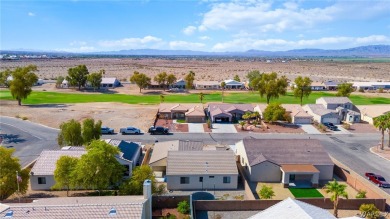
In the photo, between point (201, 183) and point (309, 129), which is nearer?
point (201, 183)

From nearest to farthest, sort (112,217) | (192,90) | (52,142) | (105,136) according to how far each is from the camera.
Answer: (112,217) < (52,142) < (105,136) < (192,90)

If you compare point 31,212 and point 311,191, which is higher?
point 31,212

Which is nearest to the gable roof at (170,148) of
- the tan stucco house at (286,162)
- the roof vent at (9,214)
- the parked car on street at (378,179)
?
the tan stucco house at (286,162)

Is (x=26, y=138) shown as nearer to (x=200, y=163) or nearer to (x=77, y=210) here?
(x=200, y=163)

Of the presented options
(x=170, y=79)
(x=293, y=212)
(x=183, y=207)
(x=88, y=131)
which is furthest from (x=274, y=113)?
(x=170, y=79)

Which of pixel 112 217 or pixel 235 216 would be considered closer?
pixel 112 217

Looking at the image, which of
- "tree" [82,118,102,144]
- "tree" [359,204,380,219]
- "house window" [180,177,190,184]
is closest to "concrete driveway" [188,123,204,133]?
"tree" [82,118,102,144]

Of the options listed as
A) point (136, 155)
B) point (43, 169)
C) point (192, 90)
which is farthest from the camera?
point (192, 90)

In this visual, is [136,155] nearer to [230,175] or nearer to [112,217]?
[230,175]

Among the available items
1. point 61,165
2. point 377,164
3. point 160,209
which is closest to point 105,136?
point 61,165
